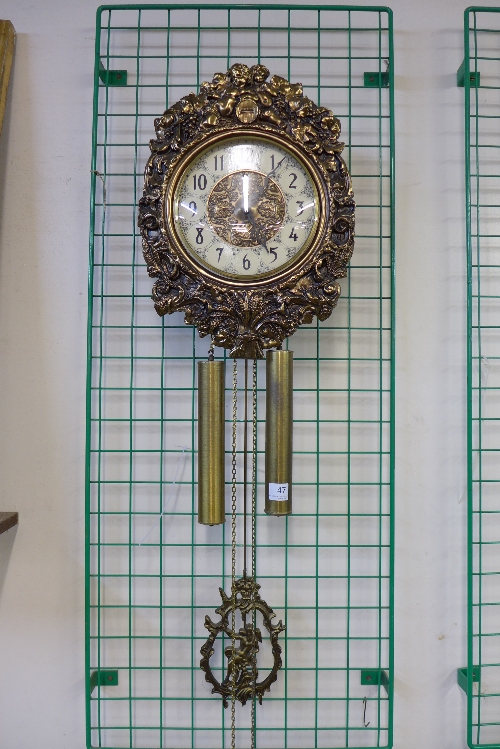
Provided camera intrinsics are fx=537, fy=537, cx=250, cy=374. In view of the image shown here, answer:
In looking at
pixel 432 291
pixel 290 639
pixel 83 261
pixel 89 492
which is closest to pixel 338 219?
pixel 432 291

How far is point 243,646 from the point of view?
995 mm

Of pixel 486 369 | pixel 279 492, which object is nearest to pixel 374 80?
pixel 486 369

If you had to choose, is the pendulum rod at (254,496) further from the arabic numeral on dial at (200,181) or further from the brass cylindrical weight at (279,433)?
the arabic numeral on dial at (200,181)

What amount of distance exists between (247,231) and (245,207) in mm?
43

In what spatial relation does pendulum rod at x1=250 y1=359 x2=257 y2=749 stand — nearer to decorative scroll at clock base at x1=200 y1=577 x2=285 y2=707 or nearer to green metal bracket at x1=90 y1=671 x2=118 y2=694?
decorative scroll at clock base at x1=200 y1=577 x2=285 y2=707

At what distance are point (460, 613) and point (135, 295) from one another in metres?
0.95

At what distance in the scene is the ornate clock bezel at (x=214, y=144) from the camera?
97 cm

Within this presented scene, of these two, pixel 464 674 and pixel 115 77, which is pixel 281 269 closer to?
pixel 115 77

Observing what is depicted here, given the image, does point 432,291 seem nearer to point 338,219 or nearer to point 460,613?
point 338,219

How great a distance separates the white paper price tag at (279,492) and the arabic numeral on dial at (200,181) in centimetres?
56

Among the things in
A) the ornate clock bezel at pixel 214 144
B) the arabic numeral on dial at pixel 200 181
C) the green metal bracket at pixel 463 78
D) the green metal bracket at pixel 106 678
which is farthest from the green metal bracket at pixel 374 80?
the green metal bracket at pixel 106 678

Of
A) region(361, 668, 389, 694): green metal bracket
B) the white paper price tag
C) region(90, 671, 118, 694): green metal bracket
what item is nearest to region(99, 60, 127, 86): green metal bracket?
the white paper price tag

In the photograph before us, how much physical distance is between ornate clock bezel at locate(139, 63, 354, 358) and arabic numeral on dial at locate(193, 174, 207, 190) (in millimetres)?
31

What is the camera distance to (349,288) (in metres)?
1.10
